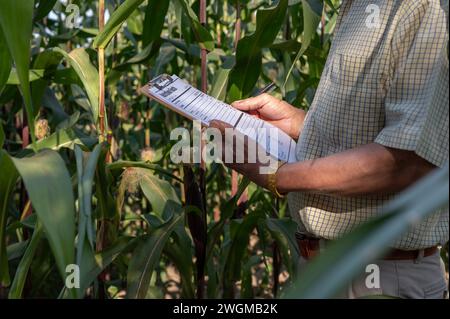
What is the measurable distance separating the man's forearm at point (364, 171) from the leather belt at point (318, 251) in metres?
0.11

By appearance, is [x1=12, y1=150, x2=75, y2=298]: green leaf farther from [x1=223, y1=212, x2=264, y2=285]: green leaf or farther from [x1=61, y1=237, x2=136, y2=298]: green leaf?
[x1=223, y1=212, x2=264, y2=285]: green leaf

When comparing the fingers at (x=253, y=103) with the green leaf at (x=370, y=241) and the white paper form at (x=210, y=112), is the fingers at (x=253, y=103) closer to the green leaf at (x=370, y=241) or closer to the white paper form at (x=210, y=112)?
the white paper form at (x=210, y=112)

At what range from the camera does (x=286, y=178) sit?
0.96 m

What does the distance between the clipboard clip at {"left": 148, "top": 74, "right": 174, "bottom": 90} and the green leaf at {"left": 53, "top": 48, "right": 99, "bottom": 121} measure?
0.53 ft

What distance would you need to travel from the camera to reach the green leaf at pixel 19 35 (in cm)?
85

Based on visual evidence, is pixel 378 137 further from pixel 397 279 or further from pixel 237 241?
pixel 237 241

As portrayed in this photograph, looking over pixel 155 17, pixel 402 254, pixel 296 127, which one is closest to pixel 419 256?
pixel 402 254

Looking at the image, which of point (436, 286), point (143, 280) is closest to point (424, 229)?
point (436, 286)

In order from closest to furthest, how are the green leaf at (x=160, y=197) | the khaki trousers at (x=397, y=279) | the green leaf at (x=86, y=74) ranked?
the khaki trousers at (x=397, y=279)
the green leaf at (x=86, y=74)
the green leaf at (x=160, y=197)

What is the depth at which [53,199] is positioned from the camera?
2.49ft

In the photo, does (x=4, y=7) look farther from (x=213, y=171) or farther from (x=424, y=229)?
(x=213, y=171)

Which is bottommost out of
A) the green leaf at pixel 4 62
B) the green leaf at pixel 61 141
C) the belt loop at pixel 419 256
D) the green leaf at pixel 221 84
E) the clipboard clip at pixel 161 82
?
the belt loop at pixel 419 256

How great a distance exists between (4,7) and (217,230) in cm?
71

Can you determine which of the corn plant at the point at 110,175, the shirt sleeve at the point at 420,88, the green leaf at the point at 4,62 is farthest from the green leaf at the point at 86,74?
the shirt sleeve at the point at 420,88
